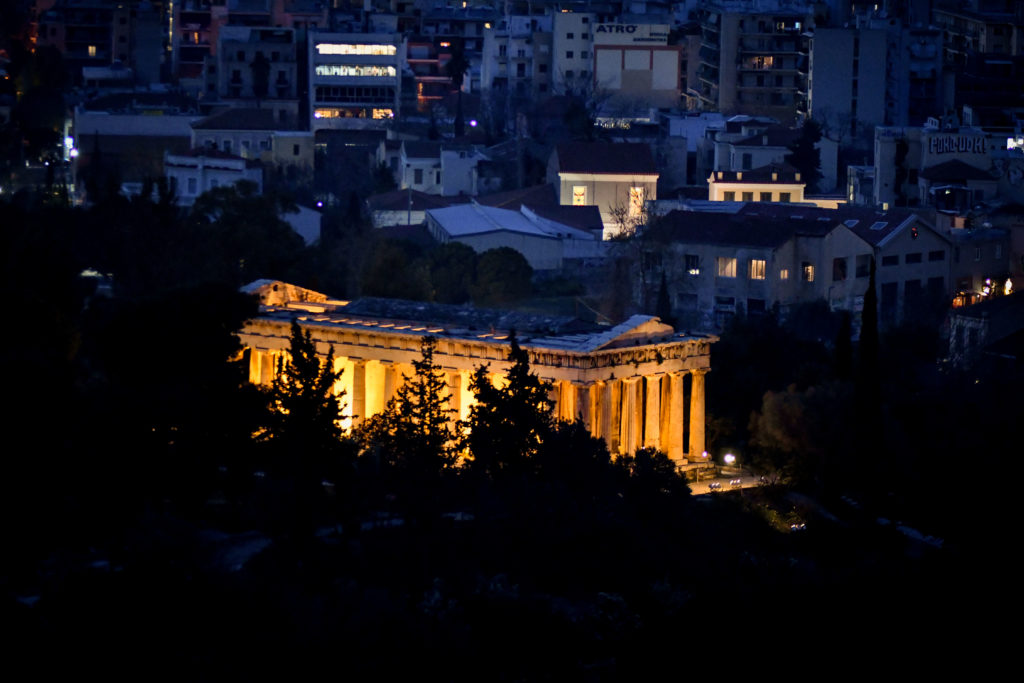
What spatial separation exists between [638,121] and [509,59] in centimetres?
1496

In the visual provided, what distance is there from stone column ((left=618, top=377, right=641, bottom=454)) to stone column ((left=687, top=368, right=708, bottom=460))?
1.60 metres

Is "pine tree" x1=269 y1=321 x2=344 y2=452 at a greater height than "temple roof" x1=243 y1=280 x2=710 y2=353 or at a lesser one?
lesser

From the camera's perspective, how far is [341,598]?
40.8 meters

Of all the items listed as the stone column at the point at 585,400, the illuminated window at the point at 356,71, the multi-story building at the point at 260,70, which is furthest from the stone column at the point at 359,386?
the multi-story building at the point at 260,70

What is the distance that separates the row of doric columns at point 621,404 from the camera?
56375mm

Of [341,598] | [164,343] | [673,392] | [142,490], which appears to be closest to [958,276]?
[673,392]

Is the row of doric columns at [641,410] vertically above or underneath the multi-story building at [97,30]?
underneath

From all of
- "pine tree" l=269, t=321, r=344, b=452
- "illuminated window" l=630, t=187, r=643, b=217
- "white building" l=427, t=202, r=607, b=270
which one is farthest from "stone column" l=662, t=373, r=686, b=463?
"illuminated window" l=630, t=187, r=643, b=217

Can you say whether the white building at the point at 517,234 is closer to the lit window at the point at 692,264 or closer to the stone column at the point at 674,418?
the lit window at the point at 692,264

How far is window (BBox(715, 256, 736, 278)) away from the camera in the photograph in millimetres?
76125

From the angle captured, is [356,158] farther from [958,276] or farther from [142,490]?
[142,490]

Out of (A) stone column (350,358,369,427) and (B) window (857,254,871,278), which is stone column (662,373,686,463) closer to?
(A) stone column (350,358,369,427)

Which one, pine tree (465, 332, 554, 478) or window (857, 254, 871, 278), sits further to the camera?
window (857, 254, 871, 278)

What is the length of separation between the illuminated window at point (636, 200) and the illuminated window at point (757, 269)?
54.6ft
